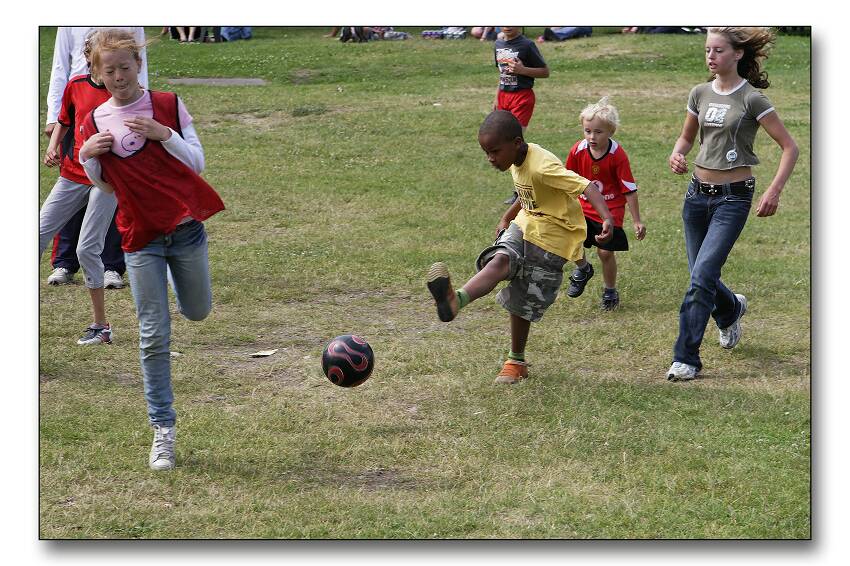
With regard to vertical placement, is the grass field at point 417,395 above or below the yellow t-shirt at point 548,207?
below

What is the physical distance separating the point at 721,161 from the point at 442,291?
2.06m

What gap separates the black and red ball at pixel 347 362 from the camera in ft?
21.6

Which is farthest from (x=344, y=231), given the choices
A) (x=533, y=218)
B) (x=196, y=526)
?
(x=196, y=526)

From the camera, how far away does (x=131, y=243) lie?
5.77m

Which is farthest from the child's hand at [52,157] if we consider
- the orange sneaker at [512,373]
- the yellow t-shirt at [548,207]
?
the orange sneaker at [512,373]

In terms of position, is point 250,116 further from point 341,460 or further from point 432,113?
point 341,460

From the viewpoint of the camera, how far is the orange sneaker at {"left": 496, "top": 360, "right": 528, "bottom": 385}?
23.7ft

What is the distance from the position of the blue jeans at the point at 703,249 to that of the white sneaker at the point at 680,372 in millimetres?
42

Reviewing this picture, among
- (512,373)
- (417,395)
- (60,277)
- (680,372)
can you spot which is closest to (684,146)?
(680,372)

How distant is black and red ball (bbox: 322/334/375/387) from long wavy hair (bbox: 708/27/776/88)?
2.88m

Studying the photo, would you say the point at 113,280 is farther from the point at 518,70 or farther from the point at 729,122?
the point at 729,122

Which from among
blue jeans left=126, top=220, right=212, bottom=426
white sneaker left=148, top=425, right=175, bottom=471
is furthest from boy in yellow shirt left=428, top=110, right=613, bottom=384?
white sneaker left=148, top=425, right=175, bottom=471

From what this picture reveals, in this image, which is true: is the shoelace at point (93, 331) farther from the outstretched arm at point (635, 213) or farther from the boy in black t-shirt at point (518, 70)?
the boy in black t-shirt at point (518, 70)

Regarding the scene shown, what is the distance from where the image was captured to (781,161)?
6.82 meters
